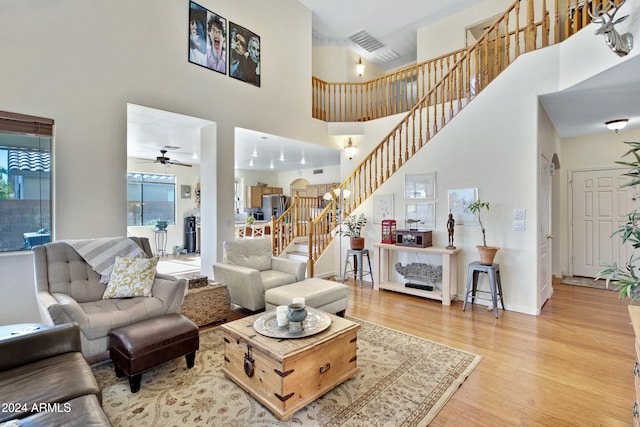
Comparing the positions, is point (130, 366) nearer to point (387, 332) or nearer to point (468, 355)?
point (387, 332)

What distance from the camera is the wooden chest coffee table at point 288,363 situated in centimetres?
191

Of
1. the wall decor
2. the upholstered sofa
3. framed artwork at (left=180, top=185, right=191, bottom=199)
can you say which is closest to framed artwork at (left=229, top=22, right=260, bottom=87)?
the wall decor

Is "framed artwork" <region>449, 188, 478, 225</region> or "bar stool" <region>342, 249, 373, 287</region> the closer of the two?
"framed artwork" <region>449, 188, 478, 225</region>

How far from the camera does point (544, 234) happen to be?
4.37 meters

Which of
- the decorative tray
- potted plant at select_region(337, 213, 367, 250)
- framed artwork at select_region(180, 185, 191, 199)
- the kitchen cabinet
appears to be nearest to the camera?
the decorative tray

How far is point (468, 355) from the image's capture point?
2.78m

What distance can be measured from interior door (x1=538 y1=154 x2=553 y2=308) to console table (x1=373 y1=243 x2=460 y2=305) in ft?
3.41

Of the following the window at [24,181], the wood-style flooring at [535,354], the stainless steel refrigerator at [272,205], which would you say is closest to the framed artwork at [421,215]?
the wood-style flooring at [535,354]

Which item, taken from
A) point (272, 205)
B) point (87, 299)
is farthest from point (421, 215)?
point (272, 205)

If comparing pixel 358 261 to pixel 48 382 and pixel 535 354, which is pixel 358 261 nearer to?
pixel 535 354

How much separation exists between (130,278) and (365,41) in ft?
24.3

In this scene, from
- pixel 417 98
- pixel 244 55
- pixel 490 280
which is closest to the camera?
pixel 490 280

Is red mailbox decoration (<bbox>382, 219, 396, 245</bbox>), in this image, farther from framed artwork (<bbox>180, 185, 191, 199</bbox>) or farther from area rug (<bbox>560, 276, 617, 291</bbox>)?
framed artwork (<bbox>180, 185, 191, 199</bbox>)

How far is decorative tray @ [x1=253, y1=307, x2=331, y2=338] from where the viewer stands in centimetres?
214
